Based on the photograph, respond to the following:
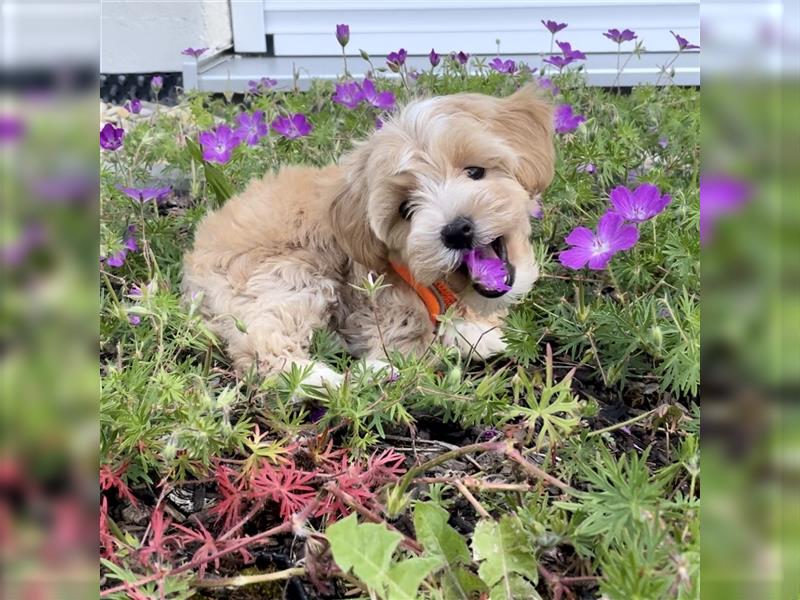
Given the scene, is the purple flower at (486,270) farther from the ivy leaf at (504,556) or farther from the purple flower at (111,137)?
the purple flower at (111,137)

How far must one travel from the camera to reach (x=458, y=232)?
8.04ft

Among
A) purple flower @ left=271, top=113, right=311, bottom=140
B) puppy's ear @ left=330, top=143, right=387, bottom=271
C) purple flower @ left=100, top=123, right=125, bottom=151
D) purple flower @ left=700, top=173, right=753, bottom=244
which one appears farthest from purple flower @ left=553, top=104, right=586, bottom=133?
purple flower @ left=700, top=173, right=753, bottom=244

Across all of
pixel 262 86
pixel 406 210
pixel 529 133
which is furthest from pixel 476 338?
pixel 262 86

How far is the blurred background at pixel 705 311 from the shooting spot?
39 cm

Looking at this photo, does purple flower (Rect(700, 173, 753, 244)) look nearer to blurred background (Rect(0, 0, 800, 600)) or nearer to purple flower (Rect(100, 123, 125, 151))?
blurred background (Rect(0, 0, 800, 600))

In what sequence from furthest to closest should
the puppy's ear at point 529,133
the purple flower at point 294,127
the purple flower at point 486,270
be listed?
the purple flower at point 294,127, the puppy's ear at point 529,133, the purple flower at point 486,270

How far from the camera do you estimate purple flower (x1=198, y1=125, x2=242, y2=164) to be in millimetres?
3182

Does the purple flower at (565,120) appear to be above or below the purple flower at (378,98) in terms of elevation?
below

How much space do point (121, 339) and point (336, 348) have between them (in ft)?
2.44

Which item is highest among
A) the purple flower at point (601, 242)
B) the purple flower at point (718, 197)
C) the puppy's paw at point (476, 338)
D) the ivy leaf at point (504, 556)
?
the purple flower at point (718, 197)

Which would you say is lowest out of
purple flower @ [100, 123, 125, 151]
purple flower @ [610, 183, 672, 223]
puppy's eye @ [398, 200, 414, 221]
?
purple flower @ [610, 183, 672, 223]

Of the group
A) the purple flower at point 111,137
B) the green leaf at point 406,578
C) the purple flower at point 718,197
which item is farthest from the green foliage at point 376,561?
the purple flower at point 111,137

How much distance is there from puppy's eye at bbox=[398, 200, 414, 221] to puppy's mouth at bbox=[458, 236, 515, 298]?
0.29m

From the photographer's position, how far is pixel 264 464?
5.09 ft
